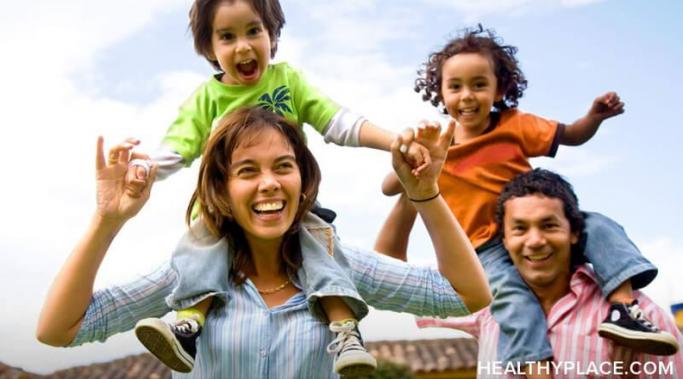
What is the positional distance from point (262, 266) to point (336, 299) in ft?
0.97

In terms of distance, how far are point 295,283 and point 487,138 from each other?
1.48 m

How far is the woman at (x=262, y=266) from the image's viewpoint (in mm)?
2984

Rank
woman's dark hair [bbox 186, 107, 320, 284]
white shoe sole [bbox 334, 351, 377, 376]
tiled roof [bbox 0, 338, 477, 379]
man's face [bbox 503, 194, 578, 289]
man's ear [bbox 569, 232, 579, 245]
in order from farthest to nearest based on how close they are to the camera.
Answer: tiled roof [bbox 0, 338, 477, 379]
man's ear [bbox 569, 232, 579, 245]
man's face [bbox 503, 194, 578, 289]
woman's dark hair [bbox 186, 107, 320, 284]
white shoe sole [bbox 334, 351, 377, 376]

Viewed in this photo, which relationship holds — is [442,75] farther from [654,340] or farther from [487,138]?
[654,340]

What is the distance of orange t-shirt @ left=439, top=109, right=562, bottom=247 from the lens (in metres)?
4.31

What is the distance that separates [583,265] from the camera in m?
4.34

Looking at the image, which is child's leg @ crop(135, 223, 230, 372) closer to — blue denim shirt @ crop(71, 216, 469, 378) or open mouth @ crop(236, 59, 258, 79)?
blue denim shirt @ crop(71, 216, 469, 378)

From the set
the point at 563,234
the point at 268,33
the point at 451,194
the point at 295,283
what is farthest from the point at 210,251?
the point at 563,234

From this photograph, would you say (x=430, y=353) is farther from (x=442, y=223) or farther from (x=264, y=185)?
(x=264, y=185)

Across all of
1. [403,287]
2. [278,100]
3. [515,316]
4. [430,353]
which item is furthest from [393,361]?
[403,287]

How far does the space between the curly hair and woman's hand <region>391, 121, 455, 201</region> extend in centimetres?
157

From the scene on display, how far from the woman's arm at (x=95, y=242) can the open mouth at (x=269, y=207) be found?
1.14 ft

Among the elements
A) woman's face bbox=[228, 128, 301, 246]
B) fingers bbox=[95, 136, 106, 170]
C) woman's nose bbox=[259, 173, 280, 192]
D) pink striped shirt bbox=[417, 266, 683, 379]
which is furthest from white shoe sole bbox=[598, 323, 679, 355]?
fingers bbox=[95, 136, 106, 170]

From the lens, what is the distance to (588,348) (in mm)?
4098
